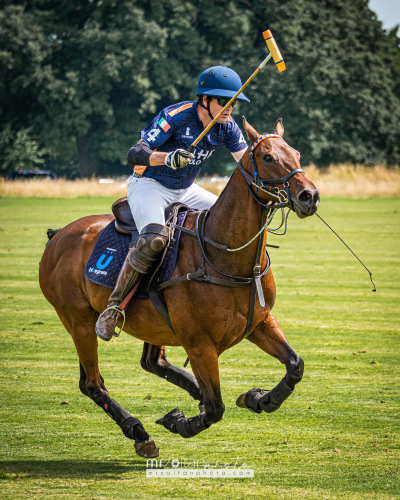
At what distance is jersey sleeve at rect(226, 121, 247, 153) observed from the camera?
5217 millimetres

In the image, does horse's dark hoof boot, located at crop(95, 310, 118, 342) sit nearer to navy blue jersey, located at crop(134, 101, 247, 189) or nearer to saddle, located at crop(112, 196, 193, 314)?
saddle, located at crop(112, 196, 193, 314)

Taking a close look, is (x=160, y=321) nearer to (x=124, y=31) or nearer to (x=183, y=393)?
(x=183, y=393)

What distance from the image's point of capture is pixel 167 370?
588 cm

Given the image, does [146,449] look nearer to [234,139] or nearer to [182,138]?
[182,138]

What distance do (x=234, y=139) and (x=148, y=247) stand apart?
46.0 inches

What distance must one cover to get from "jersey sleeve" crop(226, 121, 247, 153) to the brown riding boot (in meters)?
0.93

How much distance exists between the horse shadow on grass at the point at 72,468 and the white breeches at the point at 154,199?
175 cm

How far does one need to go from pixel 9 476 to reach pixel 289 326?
18.4 feet

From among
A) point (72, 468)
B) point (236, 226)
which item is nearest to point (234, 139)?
point (236, 226)

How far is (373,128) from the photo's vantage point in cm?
4884

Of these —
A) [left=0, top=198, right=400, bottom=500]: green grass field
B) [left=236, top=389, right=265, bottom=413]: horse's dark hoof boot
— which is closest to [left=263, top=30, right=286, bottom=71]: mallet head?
[left=236, top=389, right=265, bottom=413]: horse's dark hoof boot

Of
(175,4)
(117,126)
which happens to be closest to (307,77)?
(175,4)

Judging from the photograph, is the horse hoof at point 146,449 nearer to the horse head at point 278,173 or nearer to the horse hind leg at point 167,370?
the horse hind leg at point 167,370

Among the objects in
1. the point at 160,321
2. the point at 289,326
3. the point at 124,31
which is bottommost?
the point at 124,31
